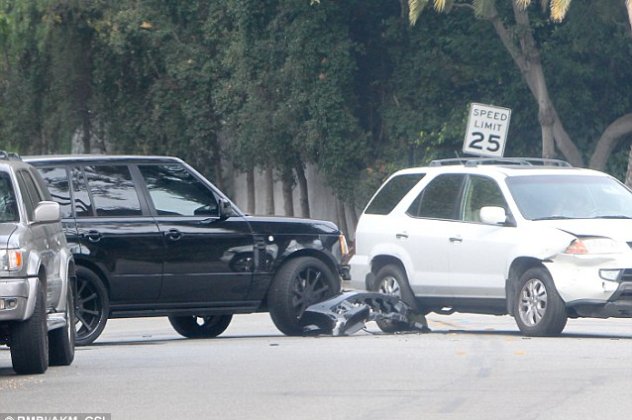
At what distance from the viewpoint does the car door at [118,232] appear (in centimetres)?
1502

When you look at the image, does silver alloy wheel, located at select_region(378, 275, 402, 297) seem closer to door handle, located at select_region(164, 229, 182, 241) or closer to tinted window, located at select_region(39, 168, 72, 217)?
door handle, located at select_region(164, 229, 182, 241)

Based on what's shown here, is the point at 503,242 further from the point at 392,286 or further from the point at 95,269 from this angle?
the point at 95,269

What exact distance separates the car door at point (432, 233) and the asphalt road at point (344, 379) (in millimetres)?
774

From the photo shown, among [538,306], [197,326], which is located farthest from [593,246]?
[197,326]

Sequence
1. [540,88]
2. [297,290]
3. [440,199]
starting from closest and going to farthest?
[297,290] → [440,199] → [540,88]

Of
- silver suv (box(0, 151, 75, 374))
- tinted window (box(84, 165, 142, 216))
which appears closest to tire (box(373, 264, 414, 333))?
tinted window (box(84, 165, 142, 216))

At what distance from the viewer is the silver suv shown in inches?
443

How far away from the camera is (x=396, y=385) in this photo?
10781 mm

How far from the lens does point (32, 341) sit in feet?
38.1

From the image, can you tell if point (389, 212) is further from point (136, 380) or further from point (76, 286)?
point (136, 380)

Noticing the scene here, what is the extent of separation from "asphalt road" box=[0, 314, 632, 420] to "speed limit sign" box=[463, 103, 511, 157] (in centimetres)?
972

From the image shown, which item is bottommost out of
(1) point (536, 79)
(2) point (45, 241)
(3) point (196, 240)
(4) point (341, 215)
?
(4) point (341, 215)

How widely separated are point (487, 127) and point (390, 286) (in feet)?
30.2

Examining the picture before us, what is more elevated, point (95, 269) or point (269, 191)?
point (95, 269)
